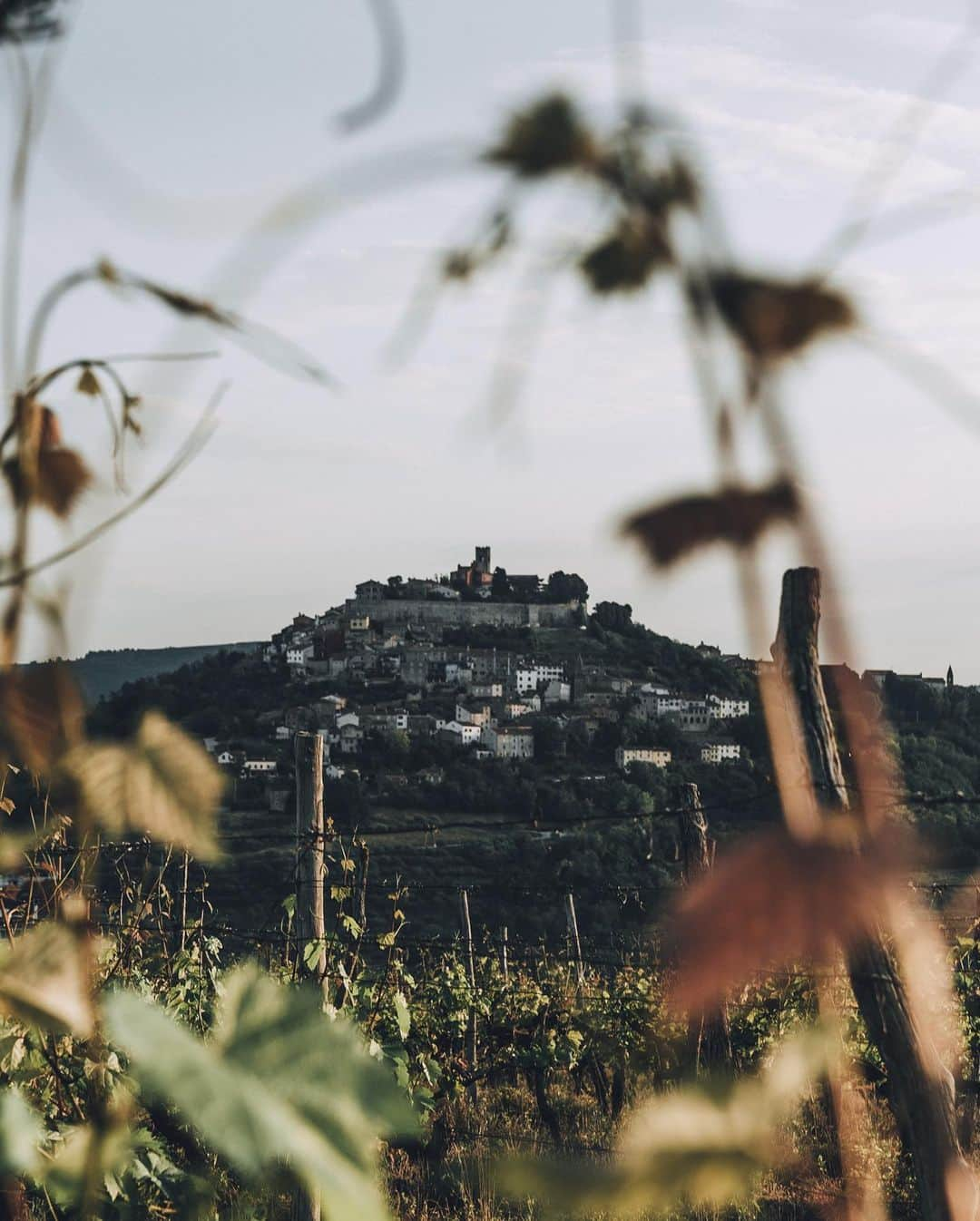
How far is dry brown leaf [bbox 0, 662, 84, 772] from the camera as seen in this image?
1.06 feet

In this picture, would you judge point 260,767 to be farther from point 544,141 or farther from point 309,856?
point 544,141

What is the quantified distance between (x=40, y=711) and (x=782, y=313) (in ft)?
0.74

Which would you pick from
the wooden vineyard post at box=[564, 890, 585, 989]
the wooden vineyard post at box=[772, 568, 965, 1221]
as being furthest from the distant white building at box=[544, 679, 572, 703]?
the wooden vineyard post at box=[772, 568, 965, 1221]

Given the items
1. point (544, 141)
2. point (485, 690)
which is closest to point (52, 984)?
point (544, 141)

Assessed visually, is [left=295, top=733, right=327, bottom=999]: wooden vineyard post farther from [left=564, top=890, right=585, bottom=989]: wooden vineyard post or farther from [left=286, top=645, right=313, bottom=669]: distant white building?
[left=286, top=645, right=313, bottom=669]: distant white building

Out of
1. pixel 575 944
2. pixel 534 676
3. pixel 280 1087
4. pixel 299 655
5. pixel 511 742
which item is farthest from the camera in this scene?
pixel 299 655

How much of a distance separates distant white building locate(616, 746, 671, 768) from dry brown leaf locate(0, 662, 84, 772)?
1229 inches

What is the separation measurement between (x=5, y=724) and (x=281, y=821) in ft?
114

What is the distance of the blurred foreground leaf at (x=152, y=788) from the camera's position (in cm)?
31

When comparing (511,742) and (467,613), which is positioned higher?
(467,613)

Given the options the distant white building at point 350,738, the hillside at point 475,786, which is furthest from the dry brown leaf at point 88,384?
the distant white building at point 350,738

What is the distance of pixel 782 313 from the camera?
217mm

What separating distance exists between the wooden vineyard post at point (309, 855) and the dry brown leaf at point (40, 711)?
344cm

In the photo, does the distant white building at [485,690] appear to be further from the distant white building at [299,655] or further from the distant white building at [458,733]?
the distant white building at [299,655]
